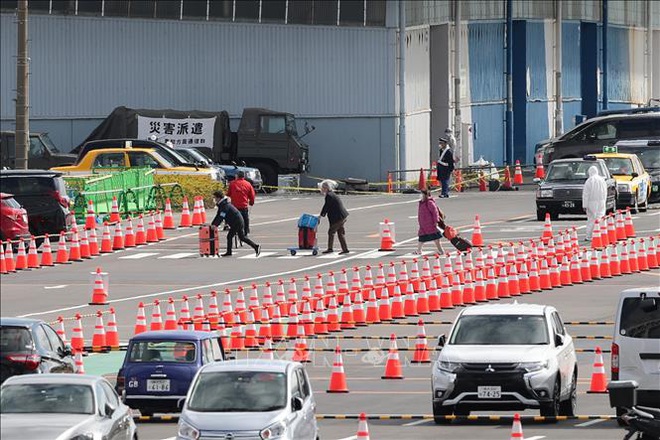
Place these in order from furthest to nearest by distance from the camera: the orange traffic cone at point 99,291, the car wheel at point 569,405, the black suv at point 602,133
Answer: the black suv at point 602,133, the orange traffic cone at point 99,291, the car wheel at point 569,405

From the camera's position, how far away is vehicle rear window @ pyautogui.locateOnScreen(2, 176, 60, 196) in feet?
139

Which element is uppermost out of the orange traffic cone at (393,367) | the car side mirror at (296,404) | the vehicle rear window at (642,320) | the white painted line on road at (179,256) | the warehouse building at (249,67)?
the warehouse building at (249,67)

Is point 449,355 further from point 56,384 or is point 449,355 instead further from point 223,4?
point 223,4

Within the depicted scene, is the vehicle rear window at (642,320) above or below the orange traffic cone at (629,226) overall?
below

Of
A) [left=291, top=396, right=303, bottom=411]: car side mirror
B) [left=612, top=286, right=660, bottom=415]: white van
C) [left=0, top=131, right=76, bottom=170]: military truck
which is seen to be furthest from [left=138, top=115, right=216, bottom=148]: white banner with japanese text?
[left=291, top=396, right=303, bottom=411]: car side mirror

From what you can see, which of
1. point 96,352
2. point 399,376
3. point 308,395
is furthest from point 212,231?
point 308,395

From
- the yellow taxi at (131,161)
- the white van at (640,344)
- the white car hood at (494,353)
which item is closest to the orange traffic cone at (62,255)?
the yellow taxi at (131,161)

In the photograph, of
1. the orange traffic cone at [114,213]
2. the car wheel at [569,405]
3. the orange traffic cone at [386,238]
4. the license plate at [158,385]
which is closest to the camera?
the car wheel at [569,405]

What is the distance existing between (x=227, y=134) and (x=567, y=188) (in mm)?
19271

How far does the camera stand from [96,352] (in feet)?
92.8

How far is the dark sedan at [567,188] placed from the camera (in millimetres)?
47188

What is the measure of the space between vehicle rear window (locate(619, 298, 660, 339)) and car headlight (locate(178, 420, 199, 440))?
16.9ft

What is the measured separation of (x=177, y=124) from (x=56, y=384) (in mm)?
46581

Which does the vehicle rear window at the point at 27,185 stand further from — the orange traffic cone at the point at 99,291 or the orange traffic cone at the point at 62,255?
the orange traffic cone at the point at 99,291
